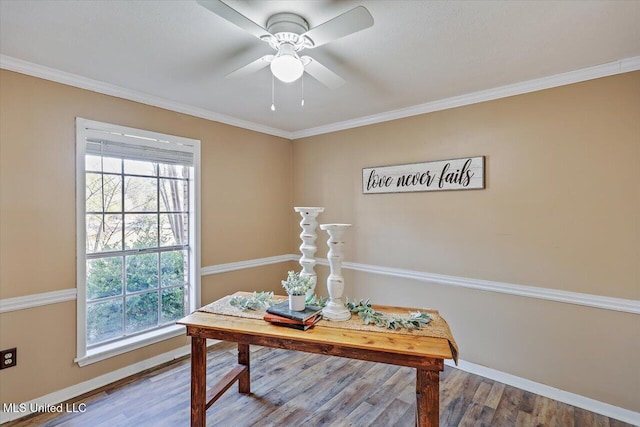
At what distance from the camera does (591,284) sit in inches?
89.0

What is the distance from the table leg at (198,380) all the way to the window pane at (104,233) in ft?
4.45

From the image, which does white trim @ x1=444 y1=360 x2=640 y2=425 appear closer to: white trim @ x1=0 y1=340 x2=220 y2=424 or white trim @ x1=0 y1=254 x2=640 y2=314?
white trim @ x1=0 y1=254 x2=640 y2=314

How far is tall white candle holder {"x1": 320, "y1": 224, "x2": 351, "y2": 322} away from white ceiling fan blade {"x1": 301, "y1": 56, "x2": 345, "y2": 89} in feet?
2.95

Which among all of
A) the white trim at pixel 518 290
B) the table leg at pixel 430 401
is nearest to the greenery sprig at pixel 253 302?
the table leg at pixel 430 401

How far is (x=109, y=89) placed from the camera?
2562 millimetres

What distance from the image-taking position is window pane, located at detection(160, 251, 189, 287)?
9.91 ft

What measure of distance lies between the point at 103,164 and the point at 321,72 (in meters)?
2.02

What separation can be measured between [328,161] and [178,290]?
7.19ft

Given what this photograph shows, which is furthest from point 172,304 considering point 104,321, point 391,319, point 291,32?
point 291,32

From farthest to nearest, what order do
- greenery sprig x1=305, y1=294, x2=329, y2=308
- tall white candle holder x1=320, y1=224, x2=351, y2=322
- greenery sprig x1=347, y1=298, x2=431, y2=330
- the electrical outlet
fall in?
the electrical outlet, greenery sprig x1=305, y1=294, x2=329, y2=308, tall white candle holder x1=320, y1=224, x2=351, y2=322, greenery sprig x1=347, y1=298, x2=431, y2=330

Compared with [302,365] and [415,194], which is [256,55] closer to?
[415,194]

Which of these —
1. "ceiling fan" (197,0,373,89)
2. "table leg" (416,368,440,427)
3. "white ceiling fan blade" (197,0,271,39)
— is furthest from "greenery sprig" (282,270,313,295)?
"white ceiling fan blade" (197,0,271,39)

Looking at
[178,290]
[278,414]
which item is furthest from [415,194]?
[178,290]

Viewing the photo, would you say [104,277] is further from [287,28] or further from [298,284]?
[287,28]
